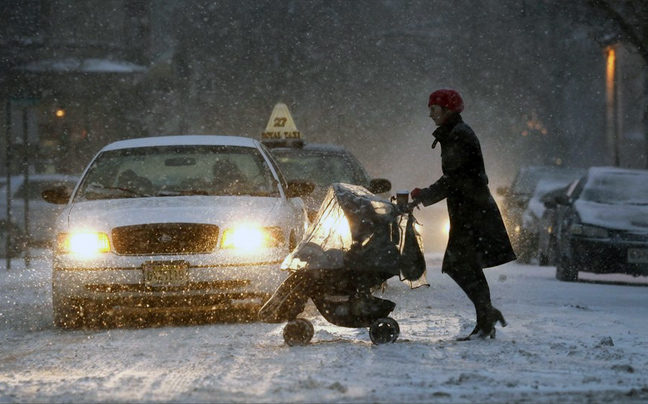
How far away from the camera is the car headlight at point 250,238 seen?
36.3 ft

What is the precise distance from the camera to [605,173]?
19172mm

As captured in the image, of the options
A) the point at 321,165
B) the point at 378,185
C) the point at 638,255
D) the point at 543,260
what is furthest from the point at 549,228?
the point at 378,185

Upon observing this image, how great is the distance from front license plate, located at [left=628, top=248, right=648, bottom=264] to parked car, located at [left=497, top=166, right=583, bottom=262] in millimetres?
4735

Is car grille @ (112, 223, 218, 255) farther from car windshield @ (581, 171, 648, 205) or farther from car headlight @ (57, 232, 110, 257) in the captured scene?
car windshield @ (581, 171, 648, 205)

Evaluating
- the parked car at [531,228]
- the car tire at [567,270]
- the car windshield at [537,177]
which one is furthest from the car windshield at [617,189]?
the car windshield at [537,177]

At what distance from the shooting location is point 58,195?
11953 mm

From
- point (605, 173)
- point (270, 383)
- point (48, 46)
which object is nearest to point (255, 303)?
point (270, 383)

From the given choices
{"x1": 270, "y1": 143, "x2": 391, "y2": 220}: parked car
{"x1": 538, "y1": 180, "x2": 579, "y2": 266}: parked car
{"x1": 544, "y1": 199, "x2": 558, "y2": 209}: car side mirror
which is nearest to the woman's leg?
{"x1": 270, "y1": 143, "x2": 391, "y2": 220}: parked car

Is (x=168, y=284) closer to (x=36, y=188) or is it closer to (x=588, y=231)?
(x=588, y=231)

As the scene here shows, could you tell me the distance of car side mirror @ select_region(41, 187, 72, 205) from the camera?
39.1ft

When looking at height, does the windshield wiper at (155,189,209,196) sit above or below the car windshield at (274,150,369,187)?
below

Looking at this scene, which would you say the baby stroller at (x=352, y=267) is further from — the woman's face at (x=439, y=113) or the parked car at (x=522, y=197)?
the parked car at (x=522, y=197)

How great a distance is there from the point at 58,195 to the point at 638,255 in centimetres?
779

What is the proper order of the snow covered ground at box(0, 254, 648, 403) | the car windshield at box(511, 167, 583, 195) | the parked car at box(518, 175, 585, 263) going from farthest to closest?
the car windshield at box(511, 167, 583, 195)
the parked car at box(518, 175, 585, 263)
the snow covered ground at box(0, 254, 648, 403)
